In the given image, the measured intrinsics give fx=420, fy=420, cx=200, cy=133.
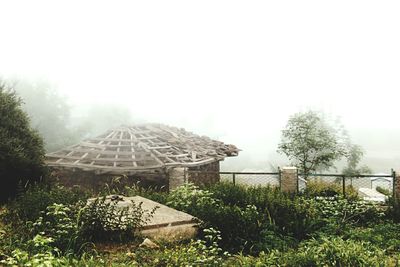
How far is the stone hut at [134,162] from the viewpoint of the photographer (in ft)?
56.6

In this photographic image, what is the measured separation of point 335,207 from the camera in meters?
12.0

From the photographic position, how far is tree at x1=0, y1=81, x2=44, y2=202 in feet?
32.6

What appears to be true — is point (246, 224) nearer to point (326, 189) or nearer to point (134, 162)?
point (134, 162)

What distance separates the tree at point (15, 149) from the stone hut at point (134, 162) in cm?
563

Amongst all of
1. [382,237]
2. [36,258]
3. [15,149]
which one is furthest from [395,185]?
[36,258]

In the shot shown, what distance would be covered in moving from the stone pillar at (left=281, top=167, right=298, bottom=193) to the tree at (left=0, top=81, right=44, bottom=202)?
8.41m

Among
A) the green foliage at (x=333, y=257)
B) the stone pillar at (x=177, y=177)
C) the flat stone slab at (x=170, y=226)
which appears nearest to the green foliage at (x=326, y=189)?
the stone pillar at (x=177, y=177)

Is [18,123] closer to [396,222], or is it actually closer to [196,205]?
[196,205]

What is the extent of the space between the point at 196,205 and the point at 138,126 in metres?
14.4

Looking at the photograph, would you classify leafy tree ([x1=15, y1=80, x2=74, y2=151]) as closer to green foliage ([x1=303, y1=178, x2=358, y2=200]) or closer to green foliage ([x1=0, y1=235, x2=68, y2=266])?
green foliage ([x1=303, y1=178, x2=358, y2=200])

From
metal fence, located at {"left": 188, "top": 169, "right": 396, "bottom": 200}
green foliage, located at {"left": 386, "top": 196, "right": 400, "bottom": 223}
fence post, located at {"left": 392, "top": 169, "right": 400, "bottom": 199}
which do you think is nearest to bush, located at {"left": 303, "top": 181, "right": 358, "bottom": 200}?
metal fence, located at {"left": 188, "top": 169, "right": 396, "bottom": 200}

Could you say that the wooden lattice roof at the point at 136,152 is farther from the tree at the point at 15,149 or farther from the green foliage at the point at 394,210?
the green foliage at the point at 394,210

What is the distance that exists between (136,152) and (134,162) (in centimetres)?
116

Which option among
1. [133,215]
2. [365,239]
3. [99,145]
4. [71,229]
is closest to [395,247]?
[365,239]
